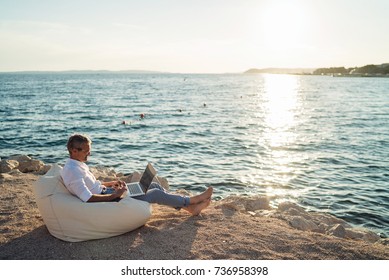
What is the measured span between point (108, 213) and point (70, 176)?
2.61 feet

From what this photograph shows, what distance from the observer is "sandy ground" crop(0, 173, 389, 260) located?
5211 mm

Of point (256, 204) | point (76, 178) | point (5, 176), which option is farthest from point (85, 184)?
point (5, 176)

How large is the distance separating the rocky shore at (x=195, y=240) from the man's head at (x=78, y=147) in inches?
51.8

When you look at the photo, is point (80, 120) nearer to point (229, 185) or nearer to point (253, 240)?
point (229, 185)

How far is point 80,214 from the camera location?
5.50m

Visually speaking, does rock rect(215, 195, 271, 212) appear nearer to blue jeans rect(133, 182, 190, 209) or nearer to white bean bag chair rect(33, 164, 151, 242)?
blue jeans rect(133, 182, 190, 209)

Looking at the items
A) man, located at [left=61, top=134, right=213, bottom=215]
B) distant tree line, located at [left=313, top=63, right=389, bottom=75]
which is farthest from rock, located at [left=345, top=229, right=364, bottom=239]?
distant tree line, located at [left=313, top=63, right=389, bottom=75]

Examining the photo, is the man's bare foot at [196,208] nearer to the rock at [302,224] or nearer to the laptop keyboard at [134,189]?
the laptop keyboard at [134,189]

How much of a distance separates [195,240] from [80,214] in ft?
5.80

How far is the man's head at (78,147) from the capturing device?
17.8 ft

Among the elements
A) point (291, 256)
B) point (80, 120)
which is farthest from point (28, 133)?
point (291, 256)

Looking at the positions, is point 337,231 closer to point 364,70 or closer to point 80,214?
point 80,214

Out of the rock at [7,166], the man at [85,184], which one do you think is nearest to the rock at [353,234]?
the man at [85,184]
